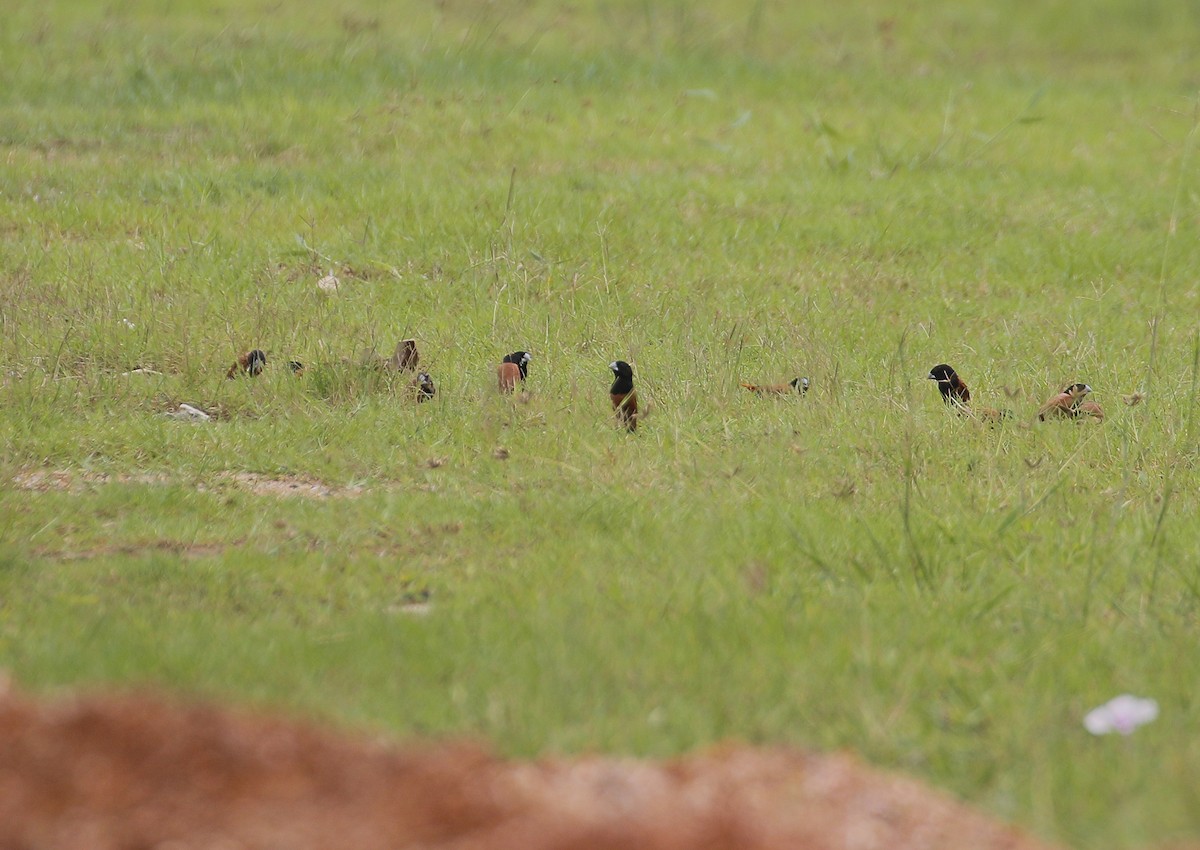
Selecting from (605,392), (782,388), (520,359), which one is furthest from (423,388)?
(782,388)

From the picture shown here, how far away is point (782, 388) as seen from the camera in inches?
333

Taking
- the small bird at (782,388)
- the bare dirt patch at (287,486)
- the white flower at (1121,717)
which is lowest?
the white flower at (1121,717)

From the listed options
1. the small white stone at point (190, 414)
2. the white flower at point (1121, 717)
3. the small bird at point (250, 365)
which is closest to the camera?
the white flower at point (1121, 717)

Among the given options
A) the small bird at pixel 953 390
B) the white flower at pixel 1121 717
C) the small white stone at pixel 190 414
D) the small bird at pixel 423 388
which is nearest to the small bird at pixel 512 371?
the small bird at pixel 423 388

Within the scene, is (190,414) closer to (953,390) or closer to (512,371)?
(512,371)

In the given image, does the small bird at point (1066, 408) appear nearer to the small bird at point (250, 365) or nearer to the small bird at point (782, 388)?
the small bird at point (782, 388)

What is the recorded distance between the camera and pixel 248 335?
9.23 meters

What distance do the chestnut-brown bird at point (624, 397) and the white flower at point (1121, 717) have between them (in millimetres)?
3660

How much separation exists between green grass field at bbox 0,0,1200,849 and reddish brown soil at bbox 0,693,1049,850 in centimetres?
25

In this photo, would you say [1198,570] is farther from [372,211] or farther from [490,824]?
[372,211]

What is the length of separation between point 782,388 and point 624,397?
3.88 ft

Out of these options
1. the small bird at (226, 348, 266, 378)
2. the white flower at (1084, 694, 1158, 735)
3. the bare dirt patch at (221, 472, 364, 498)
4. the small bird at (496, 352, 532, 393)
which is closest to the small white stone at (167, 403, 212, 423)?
the small bird at (226, 348, 266, 378)

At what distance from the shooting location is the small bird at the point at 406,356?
8570 mm

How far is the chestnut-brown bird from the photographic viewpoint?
7.70 meters
